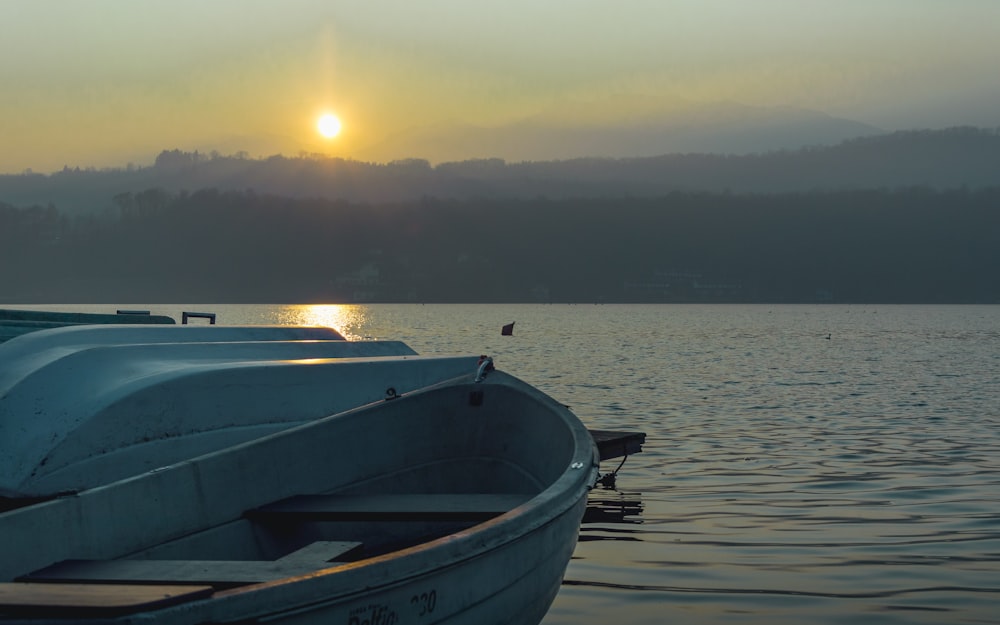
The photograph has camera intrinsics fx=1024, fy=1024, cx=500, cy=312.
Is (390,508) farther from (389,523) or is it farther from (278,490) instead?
(278,490)

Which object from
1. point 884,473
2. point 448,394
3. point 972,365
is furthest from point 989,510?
point 972,365

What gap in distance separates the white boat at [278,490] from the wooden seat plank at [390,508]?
3cm

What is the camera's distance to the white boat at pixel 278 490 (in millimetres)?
5805

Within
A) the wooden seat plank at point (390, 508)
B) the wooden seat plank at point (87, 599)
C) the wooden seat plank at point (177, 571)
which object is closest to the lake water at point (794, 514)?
the wooden seat plank at point (390, 508)

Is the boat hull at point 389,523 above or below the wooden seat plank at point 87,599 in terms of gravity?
below

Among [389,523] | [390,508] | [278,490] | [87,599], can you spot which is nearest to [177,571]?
[87,599]

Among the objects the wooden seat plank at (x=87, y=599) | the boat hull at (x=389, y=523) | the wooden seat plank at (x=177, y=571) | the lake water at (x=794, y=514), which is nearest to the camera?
the wooden seat plank at (x=87, y=599)

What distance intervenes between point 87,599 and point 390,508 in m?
4.91

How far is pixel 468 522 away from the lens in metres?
9.94

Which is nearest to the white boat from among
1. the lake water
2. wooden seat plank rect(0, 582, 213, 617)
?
wooden seat plank rect(0, 582, 213, 617)

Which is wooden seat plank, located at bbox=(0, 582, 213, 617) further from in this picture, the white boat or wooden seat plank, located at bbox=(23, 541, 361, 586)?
wooden seat plank, located at bbox=(23, 541, 361, 586)

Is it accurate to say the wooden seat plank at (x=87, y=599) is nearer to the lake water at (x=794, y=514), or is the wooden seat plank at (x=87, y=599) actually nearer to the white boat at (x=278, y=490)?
the white boat at (x=278, y=490)

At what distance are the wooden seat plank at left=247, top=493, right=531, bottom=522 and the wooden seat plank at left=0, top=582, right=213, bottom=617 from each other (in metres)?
4.31

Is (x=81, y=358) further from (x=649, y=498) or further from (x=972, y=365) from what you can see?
(x=972, y=365)
